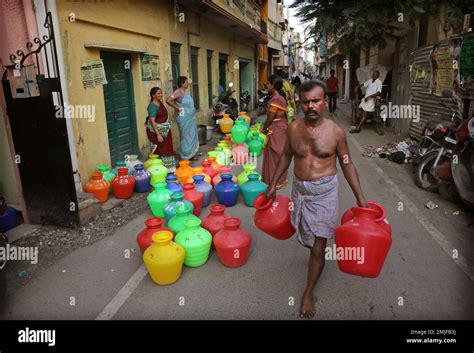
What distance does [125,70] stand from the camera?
23.9 feet

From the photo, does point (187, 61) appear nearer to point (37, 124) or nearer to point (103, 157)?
point (103, 157)

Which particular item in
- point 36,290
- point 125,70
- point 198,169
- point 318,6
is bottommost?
point 36,290

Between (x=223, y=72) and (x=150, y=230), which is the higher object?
(x=223, y=72)

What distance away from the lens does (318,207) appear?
2.78 meters

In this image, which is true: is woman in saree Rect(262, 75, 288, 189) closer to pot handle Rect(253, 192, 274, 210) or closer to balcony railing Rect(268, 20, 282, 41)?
pot handle Rect(253, 192, 274, 210)

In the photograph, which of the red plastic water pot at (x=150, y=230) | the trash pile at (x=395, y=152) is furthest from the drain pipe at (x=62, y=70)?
the trash pile at (x=395, y=152)

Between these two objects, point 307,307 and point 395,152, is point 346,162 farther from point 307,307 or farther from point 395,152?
point 395,152

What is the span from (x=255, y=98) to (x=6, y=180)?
16706 millimetres

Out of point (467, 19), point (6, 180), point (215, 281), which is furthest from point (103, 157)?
point (467, 19)

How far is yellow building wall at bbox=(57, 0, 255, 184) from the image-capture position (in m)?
5.47

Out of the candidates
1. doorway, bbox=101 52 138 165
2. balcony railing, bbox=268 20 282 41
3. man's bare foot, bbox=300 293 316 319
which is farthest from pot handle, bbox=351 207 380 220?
balcony railing, bbox=268 20 282 41

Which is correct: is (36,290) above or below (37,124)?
below

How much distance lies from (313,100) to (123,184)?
3736 mm

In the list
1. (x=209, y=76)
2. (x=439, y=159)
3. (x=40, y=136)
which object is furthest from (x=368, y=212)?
(x=209, y=76)
